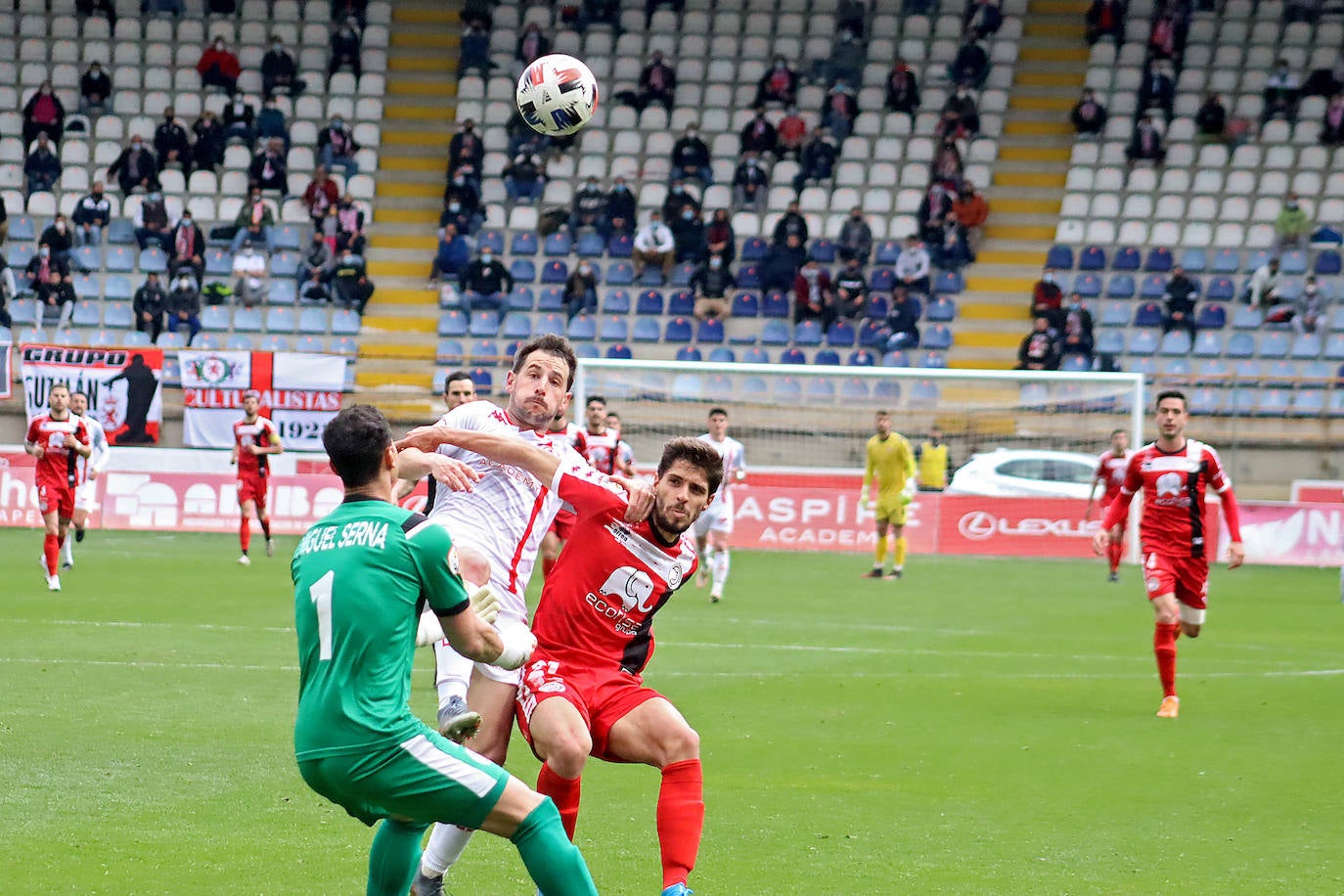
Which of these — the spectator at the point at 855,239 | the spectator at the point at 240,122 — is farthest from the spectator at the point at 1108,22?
the spectator at the point at 240,122

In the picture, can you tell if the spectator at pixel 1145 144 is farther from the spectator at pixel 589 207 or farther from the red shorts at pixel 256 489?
the red shorts at pixel 256 489

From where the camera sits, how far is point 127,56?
32781 mm

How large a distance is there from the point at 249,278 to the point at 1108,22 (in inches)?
704

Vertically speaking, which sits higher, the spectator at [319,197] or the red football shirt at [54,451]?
the spectator at [319,197]

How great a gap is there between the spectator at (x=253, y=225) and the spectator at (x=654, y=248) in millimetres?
6719

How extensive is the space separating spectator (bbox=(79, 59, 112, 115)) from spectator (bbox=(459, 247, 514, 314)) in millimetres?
8795

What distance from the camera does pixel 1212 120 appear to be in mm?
31672

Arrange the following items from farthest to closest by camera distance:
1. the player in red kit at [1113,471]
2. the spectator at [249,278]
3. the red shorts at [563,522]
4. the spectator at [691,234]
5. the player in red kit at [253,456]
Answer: the spectator at [691,234], the spectator at [249,278], the player in red kit at [1113,471], the player in red kit at [253,456], the red shorts at [563,522]

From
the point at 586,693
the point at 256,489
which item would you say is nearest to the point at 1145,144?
the point at 256,489

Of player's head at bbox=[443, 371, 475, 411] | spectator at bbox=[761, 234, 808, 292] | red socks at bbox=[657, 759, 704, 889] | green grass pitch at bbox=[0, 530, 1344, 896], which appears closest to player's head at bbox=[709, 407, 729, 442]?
green grass pitch at bbox=[0, 530, 1344, 896]

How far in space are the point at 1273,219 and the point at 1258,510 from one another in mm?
8920

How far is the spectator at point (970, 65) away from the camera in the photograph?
3203cm

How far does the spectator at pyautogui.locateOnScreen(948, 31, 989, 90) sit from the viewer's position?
1261 inches

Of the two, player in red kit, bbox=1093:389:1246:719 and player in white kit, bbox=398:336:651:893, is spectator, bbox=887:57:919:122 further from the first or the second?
player in white kit, bbox=398:336:651:893
